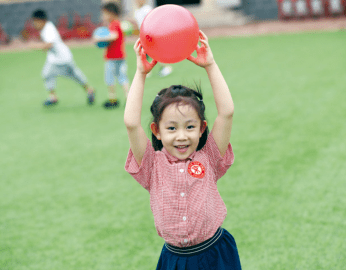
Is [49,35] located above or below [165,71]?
above

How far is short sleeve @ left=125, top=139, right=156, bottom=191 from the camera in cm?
200

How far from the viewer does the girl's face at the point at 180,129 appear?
1.92m

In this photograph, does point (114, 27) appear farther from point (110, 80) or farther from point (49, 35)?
point (49, 35)

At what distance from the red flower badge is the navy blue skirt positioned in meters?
0.29

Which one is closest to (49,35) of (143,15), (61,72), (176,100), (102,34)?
(61,72)

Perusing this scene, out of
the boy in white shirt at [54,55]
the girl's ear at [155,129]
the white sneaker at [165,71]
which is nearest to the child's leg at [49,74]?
the boy in white shirt at [54,55]

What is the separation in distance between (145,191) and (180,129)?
2049 mm

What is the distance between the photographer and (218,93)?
1.95 meters

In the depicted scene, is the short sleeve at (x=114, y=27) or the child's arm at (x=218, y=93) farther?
the short sleeve at (x=114, y=27)

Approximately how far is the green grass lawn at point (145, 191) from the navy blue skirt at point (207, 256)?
75 centimetres

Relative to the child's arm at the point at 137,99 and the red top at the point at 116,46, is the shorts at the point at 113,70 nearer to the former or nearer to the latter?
the red top at the point at 116,46

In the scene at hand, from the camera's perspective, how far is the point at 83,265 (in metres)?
2.94

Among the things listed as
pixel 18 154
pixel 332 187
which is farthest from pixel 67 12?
pixel 332 187

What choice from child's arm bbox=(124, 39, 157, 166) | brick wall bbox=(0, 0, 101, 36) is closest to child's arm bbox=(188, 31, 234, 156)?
child's arm bbox=(124, 39, 157, 166)
